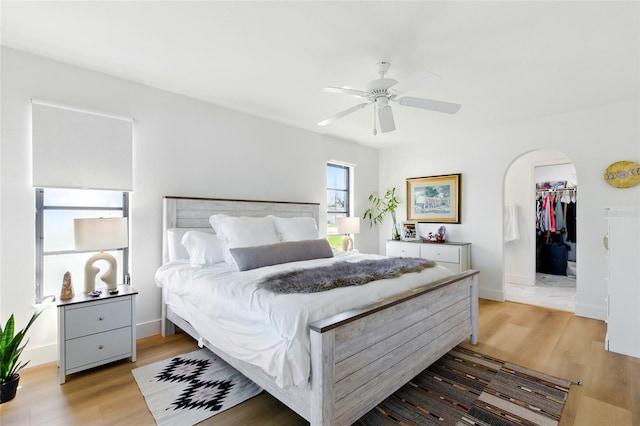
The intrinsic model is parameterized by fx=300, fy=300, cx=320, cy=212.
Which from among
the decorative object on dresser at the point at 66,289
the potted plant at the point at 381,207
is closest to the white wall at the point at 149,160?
the decorative object on dresser at the point at 66,289

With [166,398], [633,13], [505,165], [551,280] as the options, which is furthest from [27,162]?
[551,280]

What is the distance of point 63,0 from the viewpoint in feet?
6.23

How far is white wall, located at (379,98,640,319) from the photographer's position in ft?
11.6

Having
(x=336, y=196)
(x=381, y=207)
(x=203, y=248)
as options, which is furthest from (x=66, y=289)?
(x=381, y=207)

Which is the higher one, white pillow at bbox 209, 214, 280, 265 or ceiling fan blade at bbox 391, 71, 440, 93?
ceiling fan blade at bbox 391, 71, 440, 93

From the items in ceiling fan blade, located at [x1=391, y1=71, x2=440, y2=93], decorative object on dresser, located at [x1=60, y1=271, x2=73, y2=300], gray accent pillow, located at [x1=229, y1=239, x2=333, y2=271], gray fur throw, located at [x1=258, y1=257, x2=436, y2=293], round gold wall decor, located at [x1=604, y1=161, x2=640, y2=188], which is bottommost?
decorative object on dresser, located at [x1=60, y1=271, x2=73, y2=300]

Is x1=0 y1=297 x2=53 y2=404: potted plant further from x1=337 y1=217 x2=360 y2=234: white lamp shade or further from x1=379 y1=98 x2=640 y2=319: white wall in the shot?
x1=379 y1=98 x2=640 y2=319: white wall

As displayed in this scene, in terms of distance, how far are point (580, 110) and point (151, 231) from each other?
5.28 meters

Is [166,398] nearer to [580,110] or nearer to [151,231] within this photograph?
[151,231]

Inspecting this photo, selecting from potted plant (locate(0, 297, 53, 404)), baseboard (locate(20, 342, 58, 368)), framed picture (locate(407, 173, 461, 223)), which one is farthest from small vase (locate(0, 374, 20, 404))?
framed picture (locate(407, 173, 461, 223))

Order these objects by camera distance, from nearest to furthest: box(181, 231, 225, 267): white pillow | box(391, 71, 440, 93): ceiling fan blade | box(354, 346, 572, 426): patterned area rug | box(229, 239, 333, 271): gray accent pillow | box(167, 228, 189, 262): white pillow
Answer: box(354, 346, 572, 426): patterned area rug < box(391, 71, 440, 93): ceiling fan blade < box(229, 239, 333, 271): gray accent pillow < box(181, 231, 225, 267): white pillow < box(167, 228, 189, 262): white pillow

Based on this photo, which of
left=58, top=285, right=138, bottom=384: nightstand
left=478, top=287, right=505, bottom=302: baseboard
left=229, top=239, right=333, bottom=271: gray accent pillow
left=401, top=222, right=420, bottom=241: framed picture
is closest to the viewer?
left=58, top=285, right=138, bottom=384: nightstand

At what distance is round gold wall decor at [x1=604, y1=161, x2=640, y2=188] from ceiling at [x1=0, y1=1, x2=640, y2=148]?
30.3 inches

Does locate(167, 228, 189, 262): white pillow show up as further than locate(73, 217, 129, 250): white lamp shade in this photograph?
Yes
